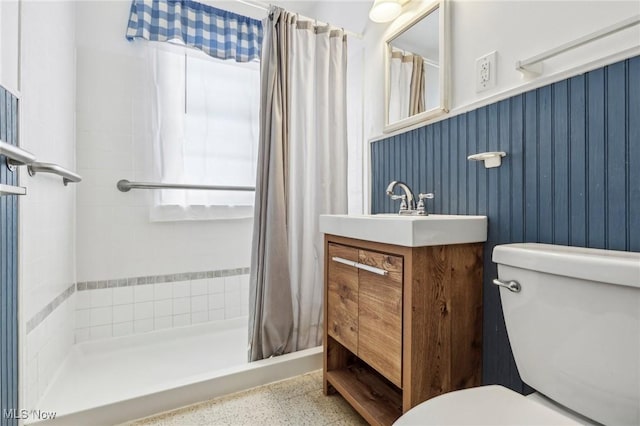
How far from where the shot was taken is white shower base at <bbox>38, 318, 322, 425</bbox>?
1.24 metres

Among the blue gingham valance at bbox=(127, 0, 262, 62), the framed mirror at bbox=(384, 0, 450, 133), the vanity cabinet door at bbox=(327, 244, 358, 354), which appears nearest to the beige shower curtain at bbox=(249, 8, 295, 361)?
the vanity cabinet door at bbox=(327, 244, 358, 354)

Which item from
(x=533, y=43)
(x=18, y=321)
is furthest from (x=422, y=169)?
(x=18, y=321)

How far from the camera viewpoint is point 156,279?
78.2 inches

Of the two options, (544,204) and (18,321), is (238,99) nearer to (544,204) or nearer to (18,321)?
(18,321)

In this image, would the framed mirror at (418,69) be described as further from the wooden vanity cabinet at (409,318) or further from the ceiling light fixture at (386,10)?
the wooden vanity cabinet at (409,318)

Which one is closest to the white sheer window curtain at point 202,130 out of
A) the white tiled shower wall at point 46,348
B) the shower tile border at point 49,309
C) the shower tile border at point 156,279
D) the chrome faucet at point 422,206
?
the shower tile border at point 156,279

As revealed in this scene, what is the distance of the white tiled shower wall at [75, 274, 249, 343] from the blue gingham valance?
1517 mm

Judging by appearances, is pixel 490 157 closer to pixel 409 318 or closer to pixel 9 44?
pixel 409 318

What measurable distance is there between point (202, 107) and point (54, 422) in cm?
174

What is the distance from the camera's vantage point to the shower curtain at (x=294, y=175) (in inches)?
61.7

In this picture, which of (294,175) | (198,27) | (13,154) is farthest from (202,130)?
(13,154)

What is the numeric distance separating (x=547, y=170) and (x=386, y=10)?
42.8 inches

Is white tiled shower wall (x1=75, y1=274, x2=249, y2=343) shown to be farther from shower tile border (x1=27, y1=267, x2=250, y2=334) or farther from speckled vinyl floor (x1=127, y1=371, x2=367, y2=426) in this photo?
speckled vinyl floor (x1=127, y1=371, x2=367, y2=426)

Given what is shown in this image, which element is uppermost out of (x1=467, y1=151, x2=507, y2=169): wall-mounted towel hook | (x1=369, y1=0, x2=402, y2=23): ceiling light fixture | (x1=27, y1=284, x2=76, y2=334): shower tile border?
(x1=369, y1=0, x2=402, y2=23): ceiling light fixture
